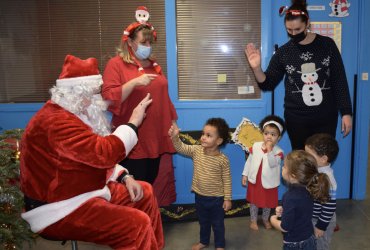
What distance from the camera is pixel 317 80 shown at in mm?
2703

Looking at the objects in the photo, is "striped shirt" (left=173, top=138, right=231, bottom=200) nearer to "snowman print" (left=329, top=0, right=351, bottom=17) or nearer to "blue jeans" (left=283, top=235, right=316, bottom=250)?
"blue jeans" (left=283, top=235, right=316, bottom=250)

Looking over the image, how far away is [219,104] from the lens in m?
3.52

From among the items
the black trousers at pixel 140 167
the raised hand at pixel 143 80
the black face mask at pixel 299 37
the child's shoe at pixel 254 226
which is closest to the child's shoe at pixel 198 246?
the child's shoe at pixel 254 226

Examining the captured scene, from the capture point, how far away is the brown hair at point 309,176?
206cm

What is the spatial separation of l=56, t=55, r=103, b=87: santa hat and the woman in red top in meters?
0.47

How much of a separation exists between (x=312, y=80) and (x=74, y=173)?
1711 millimetres

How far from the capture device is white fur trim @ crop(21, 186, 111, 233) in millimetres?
1859

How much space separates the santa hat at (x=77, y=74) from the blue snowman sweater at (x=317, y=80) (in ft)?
4.60

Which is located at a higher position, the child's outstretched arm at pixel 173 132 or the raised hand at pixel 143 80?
the raised hand at pixel 143 80

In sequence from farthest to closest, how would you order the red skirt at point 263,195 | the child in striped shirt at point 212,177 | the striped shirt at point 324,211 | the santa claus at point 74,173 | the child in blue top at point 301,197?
the red skirt at point 263,195 → the child in striped shirt at point 212,177 → the striped shirt at point 324,211 → the child in blue top at point 301,197 → the santa claus at point 74,173

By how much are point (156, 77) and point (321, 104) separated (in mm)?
1143

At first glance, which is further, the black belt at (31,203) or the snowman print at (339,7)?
the snowman print at (339,7)

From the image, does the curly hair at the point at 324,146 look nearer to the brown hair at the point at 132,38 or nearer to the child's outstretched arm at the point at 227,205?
the child's outstretched arm at the point at 227,205

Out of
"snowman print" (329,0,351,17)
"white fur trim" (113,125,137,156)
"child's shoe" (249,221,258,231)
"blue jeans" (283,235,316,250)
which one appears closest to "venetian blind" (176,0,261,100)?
"snowman print" (329,0,351,17)
